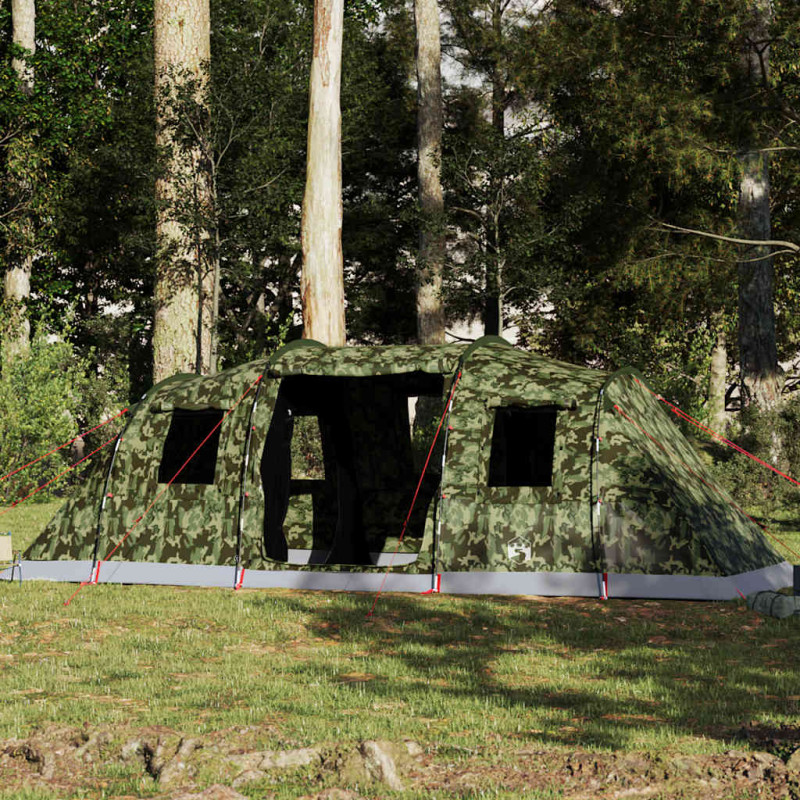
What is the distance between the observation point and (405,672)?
706 cm

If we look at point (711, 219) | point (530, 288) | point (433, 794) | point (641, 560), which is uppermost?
point (711, 219)

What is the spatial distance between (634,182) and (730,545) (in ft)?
49.7

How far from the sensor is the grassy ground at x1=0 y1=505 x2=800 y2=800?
554cm

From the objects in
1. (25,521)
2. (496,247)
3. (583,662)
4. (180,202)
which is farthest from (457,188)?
(583,662)

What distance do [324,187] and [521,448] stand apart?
5.18 metres

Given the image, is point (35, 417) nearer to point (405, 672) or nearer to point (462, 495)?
point (462, 495)

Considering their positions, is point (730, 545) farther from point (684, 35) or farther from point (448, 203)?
point (448, 203)

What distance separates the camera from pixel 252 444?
1043 centimetres

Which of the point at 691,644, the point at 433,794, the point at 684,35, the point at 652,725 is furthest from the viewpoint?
the point at 684,35

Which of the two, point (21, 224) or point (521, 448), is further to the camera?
point (21, 224)

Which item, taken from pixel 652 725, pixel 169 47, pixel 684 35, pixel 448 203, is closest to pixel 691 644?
pixel 652 725

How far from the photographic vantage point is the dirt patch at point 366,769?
15.4 feet

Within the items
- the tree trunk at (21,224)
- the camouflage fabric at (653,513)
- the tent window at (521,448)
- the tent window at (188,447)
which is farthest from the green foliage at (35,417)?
the camouflage fabric at (653,513)

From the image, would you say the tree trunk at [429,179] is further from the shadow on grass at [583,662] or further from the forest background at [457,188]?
the shadow on grass at [583,662]
